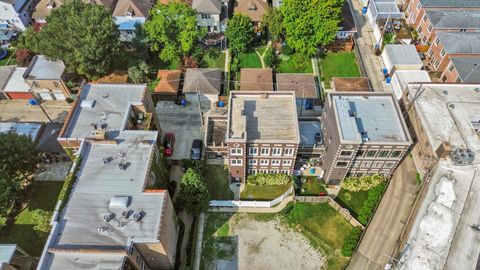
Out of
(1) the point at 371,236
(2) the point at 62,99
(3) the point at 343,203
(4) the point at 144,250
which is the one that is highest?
(2) the point at 62,99

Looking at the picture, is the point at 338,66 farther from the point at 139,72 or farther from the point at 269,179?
the point at 139,72

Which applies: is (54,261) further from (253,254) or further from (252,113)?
(252,113)

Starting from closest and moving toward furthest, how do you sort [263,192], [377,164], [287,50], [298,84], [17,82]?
[377,164] → [263,192] → [298,84] → [17,82] → [287,50]

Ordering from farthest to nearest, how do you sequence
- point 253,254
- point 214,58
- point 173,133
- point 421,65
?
point 214,58 < point 421,65 < point 173,133 < point 253,254

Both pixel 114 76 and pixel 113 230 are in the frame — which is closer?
pixel 113 230

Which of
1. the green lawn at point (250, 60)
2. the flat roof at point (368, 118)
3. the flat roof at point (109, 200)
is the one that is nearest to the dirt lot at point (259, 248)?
the flat roof at point (109, 200)

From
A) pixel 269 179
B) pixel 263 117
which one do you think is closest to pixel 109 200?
pixel 269 179

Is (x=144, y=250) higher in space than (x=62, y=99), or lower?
lower

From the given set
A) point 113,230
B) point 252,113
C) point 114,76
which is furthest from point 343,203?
point 114,76
